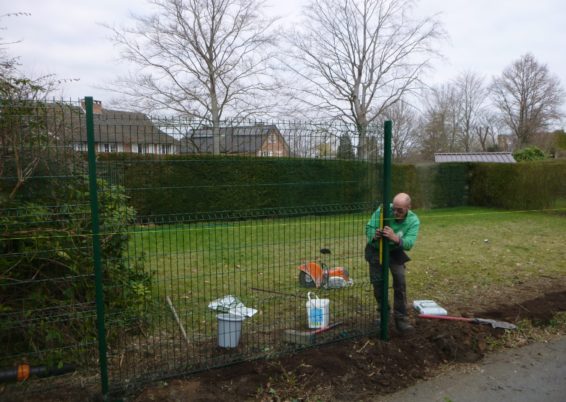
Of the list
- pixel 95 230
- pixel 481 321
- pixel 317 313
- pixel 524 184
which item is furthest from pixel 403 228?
pixel 524 184

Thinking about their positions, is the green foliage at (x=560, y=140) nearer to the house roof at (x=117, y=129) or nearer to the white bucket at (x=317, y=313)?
the white bucket at (x=317, y=313)

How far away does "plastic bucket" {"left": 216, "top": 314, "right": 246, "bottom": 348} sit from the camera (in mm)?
4285

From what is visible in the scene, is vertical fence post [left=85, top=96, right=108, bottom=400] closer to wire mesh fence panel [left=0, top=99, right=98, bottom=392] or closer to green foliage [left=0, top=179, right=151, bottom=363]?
wire mesh fence panel [left=0, top=99, right=98, bottom=392]

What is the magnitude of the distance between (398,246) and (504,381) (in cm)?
159

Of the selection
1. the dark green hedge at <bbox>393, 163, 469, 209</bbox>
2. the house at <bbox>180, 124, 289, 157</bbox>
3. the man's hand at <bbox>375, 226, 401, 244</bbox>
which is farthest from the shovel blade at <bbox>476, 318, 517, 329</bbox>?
the dark green hedge at <bbox>393, 163, 469, 209</bbox>

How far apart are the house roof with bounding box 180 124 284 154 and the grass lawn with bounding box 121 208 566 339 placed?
0.72 metres

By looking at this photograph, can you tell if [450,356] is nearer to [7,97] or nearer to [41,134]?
[41,134]

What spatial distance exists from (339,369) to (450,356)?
1.24 metres

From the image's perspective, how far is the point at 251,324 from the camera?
5105 millimetres

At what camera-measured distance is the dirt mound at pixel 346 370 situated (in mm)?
3693

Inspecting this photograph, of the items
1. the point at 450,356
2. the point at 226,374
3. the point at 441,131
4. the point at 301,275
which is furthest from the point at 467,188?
the point at 441,131

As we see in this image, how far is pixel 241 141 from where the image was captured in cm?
411

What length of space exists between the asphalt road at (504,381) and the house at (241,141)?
2.43 metres

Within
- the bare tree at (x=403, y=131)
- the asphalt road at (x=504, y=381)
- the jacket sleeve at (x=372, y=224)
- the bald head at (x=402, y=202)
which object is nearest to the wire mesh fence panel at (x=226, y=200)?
the jacket sleeve at (x=372, y=224)
